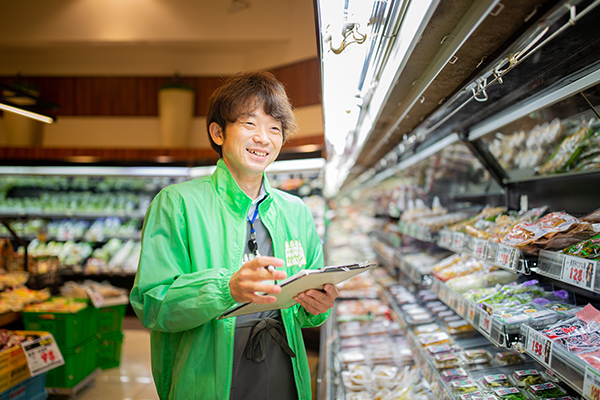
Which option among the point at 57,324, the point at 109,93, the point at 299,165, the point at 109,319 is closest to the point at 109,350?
the point at 109,319

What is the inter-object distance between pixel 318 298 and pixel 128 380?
307 cm

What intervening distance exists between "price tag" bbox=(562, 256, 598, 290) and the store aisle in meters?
3.13

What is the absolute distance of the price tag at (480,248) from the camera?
1531 millimetres

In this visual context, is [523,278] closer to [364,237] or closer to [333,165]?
[333,165]

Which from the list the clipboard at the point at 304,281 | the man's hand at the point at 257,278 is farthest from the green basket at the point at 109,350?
the man's hand at the point at 257,278

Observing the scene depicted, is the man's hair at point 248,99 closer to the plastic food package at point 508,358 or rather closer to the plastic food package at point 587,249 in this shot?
the plastic food package at point 587,249

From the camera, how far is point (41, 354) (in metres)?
2.57

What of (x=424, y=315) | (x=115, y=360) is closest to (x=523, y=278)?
(x=424, y=315)

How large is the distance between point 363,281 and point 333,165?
1.30 meters

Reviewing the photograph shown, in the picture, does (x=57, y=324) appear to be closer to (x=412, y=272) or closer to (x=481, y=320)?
(x=412, y=272)

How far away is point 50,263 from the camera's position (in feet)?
12.5

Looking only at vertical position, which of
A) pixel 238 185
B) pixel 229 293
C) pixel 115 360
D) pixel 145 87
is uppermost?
pixel 145 87

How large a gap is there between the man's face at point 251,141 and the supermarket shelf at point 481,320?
0.98 metres

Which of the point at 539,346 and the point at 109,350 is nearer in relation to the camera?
the point at 539,346
